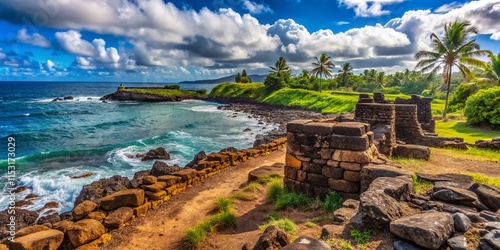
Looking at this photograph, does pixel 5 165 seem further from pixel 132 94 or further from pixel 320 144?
pixel 132 94

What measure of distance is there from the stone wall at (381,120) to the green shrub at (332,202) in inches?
169

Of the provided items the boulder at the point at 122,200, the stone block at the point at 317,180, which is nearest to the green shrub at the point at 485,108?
the stone block at the point at 317,180

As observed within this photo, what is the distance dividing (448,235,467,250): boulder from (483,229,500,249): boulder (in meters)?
0.22

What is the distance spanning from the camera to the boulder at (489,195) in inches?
177

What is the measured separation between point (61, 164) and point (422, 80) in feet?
275

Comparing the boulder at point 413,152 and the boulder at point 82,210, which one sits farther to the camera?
the boulder at point 413,152

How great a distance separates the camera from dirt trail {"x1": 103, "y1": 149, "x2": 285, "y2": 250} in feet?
18.9

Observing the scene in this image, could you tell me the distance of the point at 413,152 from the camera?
1048cm

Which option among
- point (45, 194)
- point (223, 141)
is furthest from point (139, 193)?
point (223, 141)

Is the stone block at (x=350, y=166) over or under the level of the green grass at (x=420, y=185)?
over

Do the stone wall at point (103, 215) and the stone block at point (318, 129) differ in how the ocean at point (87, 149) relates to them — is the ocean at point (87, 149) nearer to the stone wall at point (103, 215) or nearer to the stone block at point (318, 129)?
the stone wall at point (103, 215)

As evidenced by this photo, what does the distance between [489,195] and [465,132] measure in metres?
18.4

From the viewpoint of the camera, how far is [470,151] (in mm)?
12266

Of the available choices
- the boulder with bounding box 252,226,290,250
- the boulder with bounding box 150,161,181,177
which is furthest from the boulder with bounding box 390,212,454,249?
the boulder with bounding box 150,161,181,177
